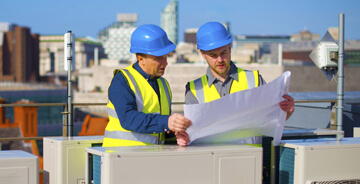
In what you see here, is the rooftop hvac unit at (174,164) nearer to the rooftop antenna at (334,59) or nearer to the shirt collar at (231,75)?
the shirt collar at (231,75)

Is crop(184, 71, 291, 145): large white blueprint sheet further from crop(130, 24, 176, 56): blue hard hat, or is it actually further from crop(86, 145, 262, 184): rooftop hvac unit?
crop(130, 24, 176, 56): blue hard hat

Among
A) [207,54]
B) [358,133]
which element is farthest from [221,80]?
[358,133]

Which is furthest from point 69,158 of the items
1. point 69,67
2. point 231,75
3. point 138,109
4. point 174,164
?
point 69,67

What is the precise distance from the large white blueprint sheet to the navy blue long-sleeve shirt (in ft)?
0.64

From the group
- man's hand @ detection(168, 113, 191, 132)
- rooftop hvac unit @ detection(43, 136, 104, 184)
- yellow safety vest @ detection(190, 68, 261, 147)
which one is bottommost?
rooftop hvac unit @ detection(43, 136, 104, 184)

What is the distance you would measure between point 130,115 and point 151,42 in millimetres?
526

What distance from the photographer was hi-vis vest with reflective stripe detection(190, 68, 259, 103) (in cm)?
370

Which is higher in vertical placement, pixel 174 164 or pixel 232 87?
pixel 232 87

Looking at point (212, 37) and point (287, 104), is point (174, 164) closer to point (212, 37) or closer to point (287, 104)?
point (287, 104)

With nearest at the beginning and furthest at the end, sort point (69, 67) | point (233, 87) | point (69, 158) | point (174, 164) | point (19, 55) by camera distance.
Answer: point (174, 164)
point (233, 87)
point (69, 158)
point (69, 67)
point (19, 55)

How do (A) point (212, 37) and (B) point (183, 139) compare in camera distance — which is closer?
(B) point (183, 139)

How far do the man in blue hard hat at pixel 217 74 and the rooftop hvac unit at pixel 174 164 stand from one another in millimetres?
406

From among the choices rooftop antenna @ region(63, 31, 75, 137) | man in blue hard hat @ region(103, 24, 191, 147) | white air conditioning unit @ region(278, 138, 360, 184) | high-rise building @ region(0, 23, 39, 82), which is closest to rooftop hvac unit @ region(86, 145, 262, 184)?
man in blue hard hat @ region(103, 24, 191, 147)

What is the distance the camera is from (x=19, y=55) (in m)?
111
